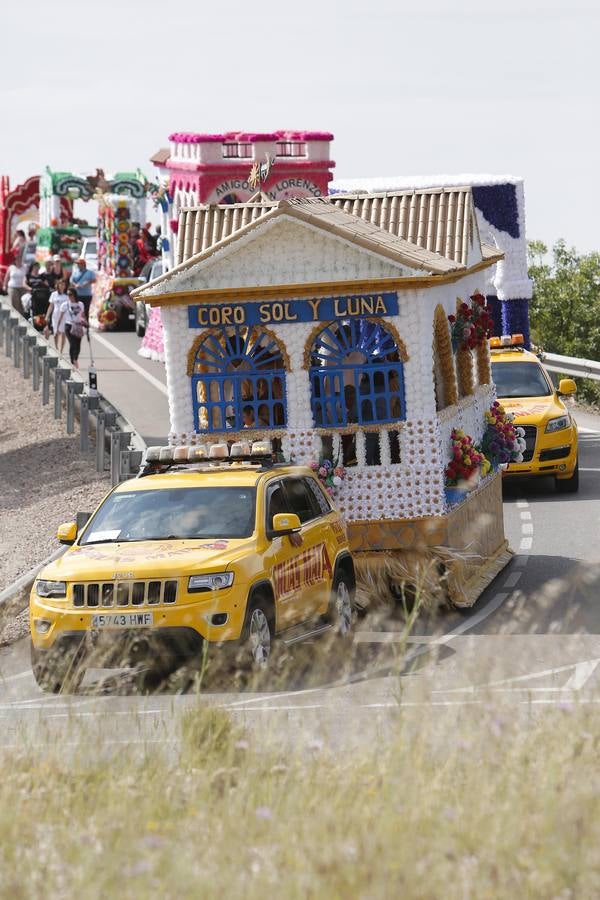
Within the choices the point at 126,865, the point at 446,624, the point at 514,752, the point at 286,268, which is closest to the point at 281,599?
the point at 446,624

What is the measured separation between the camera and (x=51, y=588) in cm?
1366

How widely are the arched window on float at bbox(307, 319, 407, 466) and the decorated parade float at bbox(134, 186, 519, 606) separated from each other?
18 millimetres

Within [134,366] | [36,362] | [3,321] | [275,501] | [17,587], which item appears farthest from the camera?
[134,366]

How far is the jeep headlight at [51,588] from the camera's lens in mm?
13570

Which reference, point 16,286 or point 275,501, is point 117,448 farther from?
point 16,286

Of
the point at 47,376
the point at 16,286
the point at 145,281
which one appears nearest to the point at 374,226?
the point at 47,376

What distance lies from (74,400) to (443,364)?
36.2 feet

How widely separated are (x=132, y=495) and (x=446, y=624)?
3235 millimetres

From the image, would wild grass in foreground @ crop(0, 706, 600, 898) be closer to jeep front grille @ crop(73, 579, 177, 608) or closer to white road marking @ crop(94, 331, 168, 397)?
jeep front grille @ crop(73, 579, 177, 608)

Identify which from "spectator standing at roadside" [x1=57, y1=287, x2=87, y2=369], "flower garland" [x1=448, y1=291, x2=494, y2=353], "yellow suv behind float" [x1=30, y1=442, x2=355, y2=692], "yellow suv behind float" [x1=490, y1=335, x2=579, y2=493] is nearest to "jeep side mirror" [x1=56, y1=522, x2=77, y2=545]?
"yellow suv behind float" [x1=30, y1=442, x2=355, y2=692]

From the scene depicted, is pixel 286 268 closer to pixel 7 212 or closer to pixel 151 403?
pixel 151 403

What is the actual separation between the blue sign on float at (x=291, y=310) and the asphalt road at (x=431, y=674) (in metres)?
2.94

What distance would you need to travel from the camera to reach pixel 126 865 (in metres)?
6.59

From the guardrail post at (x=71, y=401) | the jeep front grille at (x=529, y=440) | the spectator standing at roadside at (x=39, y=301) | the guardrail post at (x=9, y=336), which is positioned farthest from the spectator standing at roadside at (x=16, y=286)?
the jeep front grille at (x=529, y=440)
